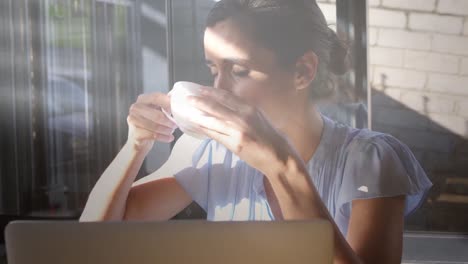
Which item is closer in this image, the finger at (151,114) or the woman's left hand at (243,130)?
the woman's left hand at (243,130)

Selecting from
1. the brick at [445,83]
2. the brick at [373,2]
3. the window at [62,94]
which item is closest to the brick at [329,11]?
the brick at [373,2]

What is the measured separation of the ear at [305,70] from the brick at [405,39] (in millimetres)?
322

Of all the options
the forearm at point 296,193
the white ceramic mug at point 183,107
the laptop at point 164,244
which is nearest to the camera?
the laptop at point 164,244

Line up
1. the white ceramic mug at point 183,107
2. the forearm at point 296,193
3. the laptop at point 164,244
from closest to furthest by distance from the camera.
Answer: the laptop at point 164,244 → the forearm at point 296,193 → the white ceramic mug at point 183,107

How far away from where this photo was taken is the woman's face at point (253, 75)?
2518mm

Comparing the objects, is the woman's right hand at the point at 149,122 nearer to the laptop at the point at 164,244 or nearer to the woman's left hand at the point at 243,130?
the woman's left hand at the point at 243,130

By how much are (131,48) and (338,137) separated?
42.4 inches

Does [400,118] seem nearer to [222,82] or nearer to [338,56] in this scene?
[338,56]

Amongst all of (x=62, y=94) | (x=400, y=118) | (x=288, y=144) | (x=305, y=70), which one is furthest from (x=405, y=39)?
(x=62, y=94)

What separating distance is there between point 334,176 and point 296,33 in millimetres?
683

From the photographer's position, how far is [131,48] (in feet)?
8.63

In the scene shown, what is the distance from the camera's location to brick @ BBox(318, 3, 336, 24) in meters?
2.51

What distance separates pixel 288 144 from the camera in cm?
251

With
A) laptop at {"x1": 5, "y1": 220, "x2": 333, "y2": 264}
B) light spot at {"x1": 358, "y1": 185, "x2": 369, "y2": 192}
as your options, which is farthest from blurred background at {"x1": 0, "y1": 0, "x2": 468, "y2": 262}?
laptop at {"x1": 5, "y1": 220, "x2": 333, "y2": 264}
